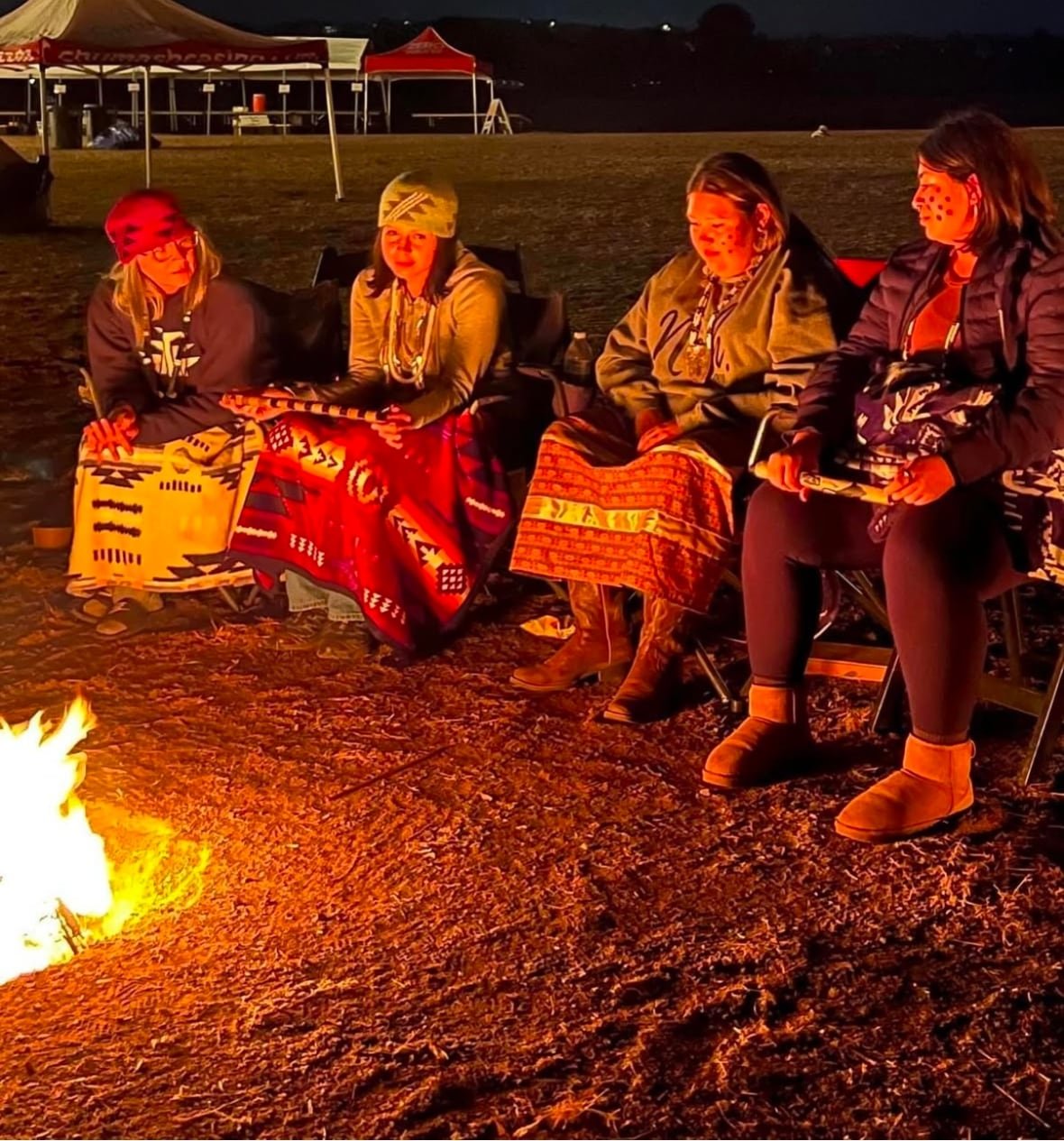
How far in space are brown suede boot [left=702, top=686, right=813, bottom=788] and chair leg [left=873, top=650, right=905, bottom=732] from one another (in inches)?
11.9

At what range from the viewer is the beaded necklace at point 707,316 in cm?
418

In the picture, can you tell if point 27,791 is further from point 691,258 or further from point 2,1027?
point 691,258

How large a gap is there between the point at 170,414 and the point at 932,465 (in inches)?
88.9

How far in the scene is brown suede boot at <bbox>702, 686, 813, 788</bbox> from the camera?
3684 millimetres

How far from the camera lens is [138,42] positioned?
15.6m

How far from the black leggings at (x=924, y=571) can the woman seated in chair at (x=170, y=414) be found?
1.73 metres

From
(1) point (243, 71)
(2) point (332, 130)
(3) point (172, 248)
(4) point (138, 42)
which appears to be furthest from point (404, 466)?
(1) point (243, 71)

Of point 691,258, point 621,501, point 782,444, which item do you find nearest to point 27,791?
point 621,501

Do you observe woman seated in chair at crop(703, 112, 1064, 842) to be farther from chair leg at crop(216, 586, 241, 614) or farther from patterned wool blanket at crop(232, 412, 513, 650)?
chair leg at crop(216, 586, 241, 614)

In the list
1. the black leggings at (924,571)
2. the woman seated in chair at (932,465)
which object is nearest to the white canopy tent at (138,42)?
the woman seated in chair at (932,465)

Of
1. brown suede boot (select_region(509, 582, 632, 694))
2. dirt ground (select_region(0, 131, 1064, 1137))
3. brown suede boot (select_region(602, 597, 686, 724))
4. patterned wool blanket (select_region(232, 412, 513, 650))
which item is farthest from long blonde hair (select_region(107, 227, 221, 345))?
brown suede boot (select_region(602, 597, 686, 724))

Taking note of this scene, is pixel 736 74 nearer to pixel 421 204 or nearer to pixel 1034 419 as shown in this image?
pixel 421 204

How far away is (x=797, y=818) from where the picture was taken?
3.55 m

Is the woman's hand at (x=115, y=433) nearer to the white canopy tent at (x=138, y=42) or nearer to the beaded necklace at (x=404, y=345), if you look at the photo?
the beaded necklace at (x=404, y=345)
